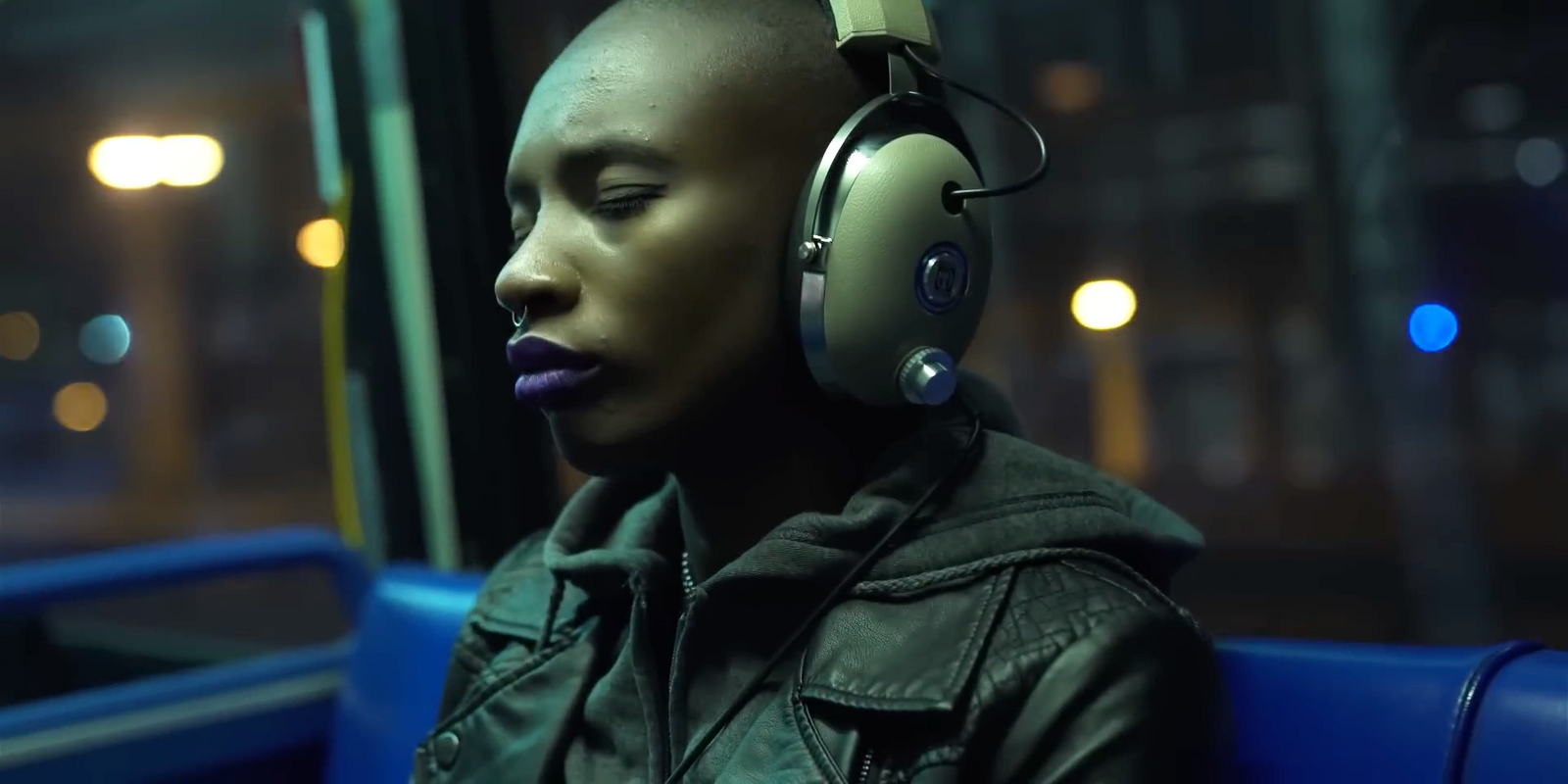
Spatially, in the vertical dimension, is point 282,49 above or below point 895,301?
above

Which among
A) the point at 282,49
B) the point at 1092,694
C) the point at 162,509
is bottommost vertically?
the point at 162,509

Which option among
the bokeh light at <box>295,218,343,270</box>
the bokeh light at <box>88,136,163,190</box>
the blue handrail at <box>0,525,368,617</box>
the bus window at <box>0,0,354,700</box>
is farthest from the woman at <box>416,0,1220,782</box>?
the bokeh light at <box>88,136,163,190</box>

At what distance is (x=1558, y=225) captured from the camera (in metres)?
1.81

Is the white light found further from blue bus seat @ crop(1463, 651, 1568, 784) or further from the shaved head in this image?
the shaved head

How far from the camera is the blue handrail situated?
2092 millimetres

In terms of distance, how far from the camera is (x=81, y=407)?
715cm

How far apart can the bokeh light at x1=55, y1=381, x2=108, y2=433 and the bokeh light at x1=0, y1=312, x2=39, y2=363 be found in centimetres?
144

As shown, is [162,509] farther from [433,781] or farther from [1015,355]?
[433,781]

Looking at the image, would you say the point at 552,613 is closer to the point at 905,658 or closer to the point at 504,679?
the point at 504,679

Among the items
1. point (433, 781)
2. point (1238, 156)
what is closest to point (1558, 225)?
point (1238, 156)

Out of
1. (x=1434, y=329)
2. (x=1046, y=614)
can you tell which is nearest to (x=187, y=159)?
(x=1434, y=329)

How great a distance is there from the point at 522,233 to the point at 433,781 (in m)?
0.54

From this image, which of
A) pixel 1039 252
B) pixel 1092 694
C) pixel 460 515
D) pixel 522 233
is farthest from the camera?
pixel 1039 252

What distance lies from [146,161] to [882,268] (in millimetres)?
3321
